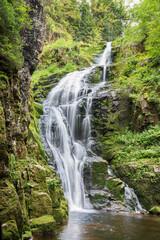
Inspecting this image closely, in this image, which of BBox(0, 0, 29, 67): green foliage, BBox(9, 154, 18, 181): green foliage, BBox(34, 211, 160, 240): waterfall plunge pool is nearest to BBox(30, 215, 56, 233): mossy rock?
BBox(34, 211, 160, 240): waterfall plunge pool

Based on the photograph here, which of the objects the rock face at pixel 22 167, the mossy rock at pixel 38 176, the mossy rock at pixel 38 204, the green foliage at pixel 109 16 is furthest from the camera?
the green foliage at pixel 109 16

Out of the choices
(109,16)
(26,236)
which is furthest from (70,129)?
(109,16)

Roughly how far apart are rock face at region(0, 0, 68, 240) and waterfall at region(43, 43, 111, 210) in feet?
8.79

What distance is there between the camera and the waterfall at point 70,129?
408 inches

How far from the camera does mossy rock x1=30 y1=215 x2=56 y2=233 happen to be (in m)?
4.80

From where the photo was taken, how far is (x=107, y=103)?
46.9 feet

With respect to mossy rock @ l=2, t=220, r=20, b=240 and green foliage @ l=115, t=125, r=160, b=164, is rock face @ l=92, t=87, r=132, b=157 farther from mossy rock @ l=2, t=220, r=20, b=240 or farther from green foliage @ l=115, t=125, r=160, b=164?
mossy rock @ l=2, t=220, r=20, b=240

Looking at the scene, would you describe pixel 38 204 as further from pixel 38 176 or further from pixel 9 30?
pixel 9 30

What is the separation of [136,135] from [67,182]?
540 centimetres

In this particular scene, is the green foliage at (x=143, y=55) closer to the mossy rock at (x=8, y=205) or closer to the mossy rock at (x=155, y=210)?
the mossy rock at (x=155, y=210)

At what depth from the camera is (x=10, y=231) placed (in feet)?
11.1

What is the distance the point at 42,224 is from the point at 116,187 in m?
6.10

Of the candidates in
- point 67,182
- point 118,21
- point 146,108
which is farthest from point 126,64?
point 118,21

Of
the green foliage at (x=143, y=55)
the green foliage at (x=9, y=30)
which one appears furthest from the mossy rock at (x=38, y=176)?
the green foliage at (x=143, y=55)
